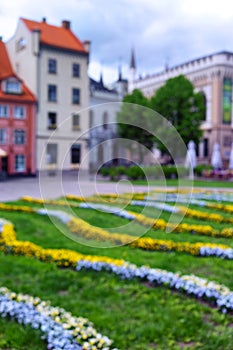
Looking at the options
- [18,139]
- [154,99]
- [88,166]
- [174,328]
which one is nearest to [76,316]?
[174,328]

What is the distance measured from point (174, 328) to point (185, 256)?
5.75 feet

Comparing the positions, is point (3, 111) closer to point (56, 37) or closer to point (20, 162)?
point (20, 162)

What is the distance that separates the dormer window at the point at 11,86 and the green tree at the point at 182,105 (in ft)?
36.0

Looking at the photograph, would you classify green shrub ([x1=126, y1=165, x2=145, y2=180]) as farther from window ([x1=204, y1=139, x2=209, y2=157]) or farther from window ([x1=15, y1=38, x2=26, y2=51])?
window ([x1=204, y1=139, x2=209, y2=157])

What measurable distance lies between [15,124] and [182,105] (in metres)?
13.7

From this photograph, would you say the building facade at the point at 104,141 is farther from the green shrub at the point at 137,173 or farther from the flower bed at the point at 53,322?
the flower bed at the point at 53,322

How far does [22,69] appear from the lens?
963 inches

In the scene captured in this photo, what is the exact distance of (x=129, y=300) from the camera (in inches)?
156

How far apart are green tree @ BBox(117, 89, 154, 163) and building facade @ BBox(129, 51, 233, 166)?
1403 inches

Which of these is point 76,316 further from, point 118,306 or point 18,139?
point 18,139

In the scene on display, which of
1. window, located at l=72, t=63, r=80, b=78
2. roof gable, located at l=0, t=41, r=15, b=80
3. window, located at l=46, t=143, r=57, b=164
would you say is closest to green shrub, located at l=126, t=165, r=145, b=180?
window, located at l=46, t=143, r=57, b=164

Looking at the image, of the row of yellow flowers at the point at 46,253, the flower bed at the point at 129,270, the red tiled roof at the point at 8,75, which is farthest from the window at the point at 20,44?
the flower bed at the point at 129,270

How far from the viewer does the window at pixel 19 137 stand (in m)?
24.4

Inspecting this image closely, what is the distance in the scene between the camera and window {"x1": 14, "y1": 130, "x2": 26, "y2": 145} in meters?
24.4
